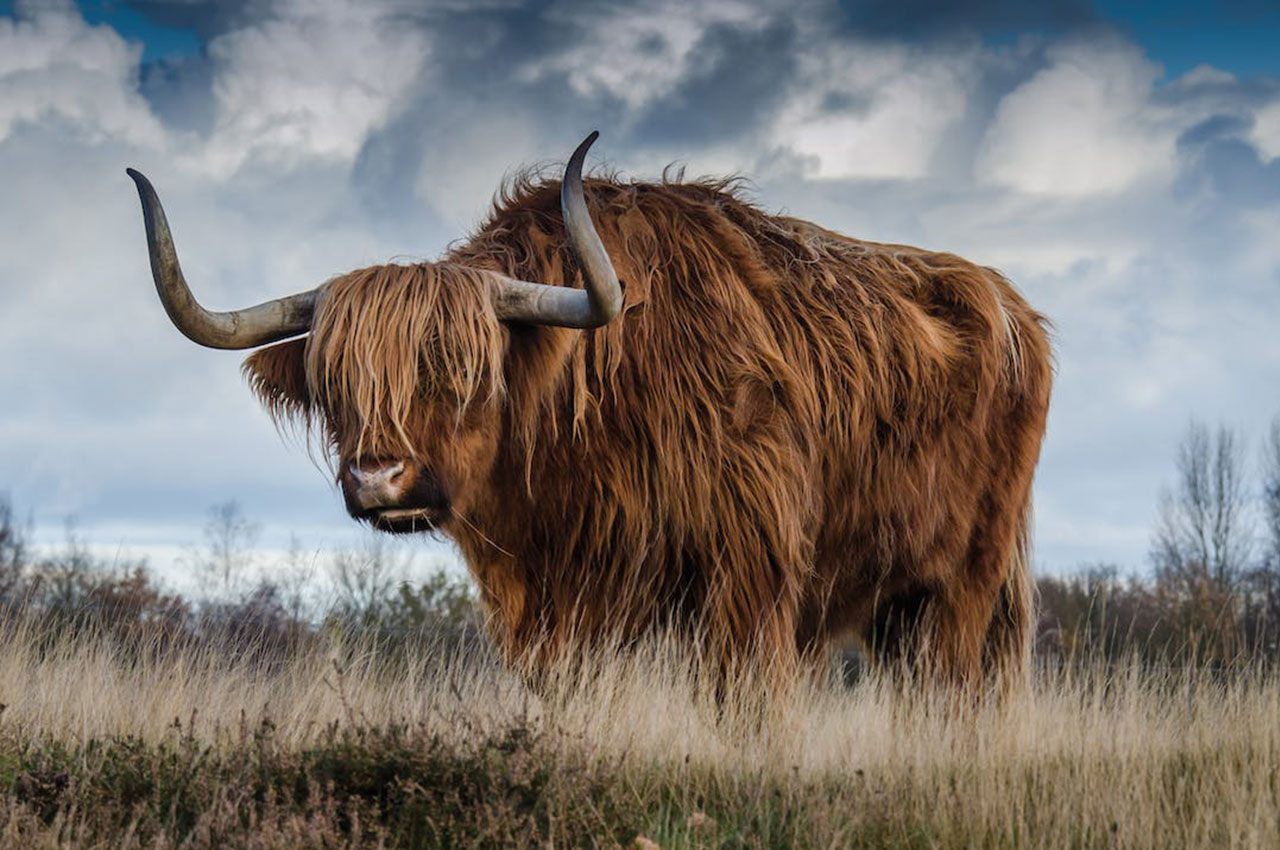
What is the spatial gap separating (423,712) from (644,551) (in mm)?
1133

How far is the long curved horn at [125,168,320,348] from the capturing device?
5.48 meters

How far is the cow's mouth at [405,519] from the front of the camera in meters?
4.93

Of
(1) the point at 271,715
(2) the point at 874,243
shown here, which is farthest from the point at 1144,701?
(1) the point at 271,715

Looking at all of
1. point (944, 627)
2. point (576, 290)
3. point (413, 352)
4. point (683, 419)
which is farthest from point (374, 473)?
point (944, 627)

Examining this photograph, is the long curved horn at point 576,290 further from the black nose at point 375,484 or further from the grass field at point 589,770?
the grass field at point 589,770

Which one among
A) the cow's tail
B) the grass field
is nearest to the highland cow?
the grass field

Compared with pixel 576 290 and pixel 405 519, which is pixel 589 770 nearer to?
pixel 405 519

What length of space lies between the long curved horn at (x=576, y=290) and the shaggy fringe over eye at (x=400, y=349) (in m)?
0.12

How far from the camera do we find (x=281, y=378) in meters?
5.77

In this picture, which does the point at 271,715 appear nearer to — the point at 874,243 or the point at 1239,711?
the point at 874,243

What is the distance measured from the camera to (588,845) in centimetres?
395

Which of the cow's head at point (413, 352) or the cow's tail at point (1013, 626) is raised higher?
the cow's head at point (413, 352)

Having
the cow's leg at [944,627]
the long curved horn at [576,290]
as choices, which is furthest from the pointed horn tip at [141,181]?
the cow's leg at [944,627]

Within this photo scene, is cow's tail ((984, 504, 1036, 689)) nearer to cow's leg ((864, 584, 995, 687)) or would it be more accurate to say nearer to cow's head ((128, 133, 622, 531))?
cow's leg ((864, 584, 995, 687))
